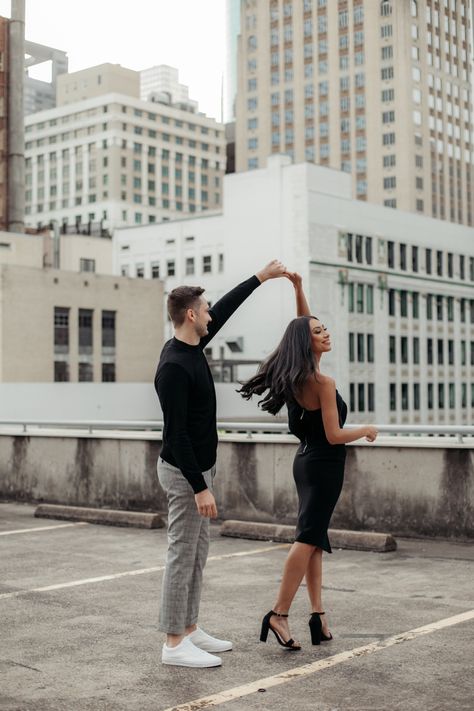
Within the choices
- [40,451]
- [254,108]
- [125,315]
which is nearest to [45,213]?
[254,108]

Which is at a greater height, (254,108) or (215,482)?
(254,108)

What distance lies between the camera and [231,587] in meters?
7.88

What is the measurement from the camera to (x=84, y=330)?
76.1 m

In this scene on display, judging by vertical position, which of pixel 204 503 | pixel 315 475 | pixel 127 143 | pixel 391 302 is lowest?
pixel 204 503

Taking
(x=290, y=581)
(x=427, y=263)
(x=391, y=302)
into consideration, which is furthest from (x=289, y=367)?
(x=427, y=263)

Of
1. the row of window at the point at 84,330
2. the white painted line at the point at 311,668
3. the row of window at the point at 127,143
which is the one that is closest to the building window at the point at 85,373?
the row of window at the point at 84,330

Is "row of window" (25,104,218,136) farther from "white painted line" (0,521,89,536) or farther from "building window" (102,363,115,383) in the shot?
"white painted line" (0,521,89,536)

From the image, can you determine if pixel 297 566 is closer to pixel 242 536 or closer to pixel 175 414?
pixel 175 414

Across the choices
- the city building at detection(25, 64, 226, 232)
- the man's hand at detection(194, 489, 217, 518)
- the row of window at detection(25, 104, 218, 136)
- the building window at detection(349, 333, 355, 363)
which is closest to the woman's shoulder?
the man's hand at detection(194, 489, 217, 518)

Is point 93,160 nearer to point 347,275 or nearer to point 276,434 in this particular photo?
point 347,275

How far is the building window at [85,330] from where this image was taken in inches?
2985

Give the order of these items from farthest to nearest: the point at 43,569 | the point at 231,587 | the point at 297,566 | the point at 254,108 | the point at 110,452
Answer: the point at 254,108, the point at 110,452, the point at 43,569, the point at 231,587, the point at 297,566

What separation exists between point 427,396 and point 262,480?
81.7 m

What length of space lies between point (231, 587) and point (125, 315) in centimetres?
7187
